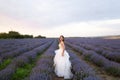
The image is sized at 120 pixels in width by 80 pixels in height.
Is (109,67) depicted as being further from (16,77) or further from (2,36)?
(2,36)

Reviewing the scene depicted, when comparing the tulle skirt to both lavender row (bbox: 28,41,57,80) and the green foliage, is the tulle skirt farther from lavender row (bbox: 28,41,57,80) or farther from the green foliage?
the green foliage

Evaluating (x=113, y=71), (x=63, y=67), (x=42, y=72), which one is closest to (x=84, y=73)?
(x=42, y=72)

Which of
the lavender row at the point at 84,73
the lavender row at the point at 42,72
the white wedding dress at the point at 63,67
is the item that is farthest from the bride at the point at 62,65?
the lavender row at the point at 84,73

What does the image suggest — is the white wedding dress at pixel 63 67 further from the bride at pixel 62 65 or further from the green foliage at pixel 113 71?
the green foliage at pixel 113 71

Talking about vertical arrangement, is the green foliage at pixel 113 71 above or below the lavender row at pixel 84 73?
below

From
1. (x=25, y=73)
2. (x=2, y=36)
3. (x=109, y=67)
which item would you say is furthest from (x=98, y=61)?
(x=2, y=36)

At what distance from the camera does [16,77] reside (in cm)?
780

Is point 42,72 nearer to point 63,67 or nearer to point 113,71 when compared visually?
point 63,67

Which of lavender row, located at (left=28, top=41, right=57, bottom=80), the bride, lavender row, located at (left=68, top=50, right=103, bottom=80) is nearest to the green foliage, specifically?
lavender row, located at (left=68, top=50, right=103, bottom=80)

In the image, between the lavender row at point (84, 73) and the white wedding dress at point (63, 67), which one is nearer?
the lavender row at point (84, 73)

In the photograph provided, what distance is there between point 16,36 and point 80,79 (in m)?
69.5

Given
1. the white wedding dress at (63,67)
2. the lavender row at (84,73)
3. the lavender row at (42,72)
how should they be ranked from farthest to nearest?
the white wedding dress at (63,67) → the lavender row at (84,73) → the lavender row at (42,72)

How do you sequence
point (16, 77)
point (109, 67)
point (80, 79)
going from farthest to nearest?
point (109, 67) < point (16, 77) < point (80, 79)

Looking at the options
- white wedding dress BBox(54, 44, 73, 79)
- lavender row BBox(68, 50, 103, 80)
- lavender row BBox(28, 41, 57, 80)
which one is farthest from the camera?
white wedding dress BBox(54, 44, 73, 79)
